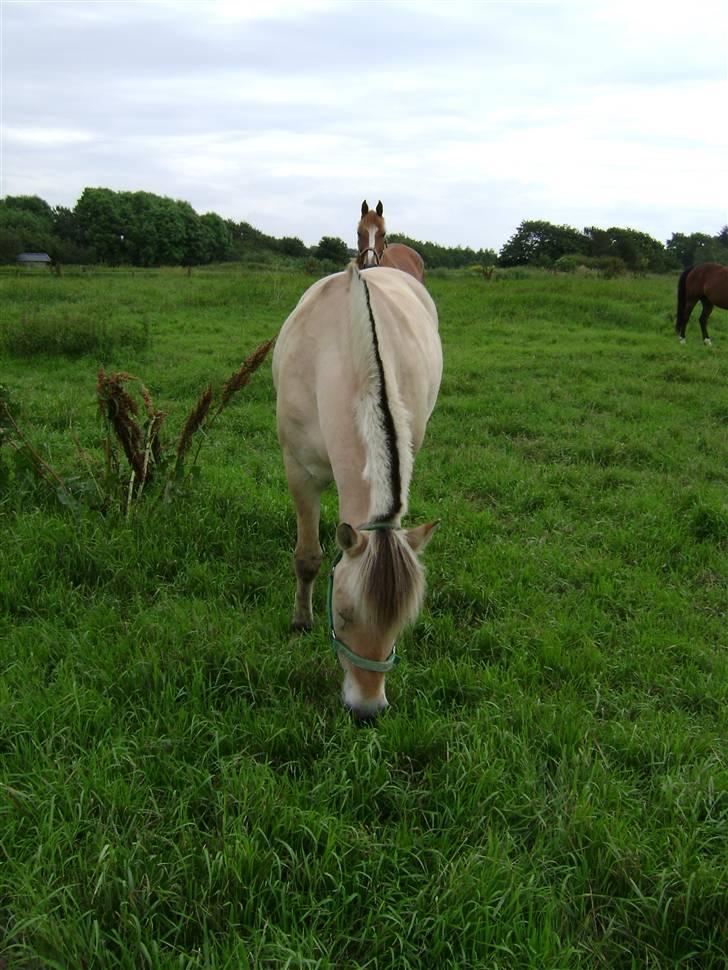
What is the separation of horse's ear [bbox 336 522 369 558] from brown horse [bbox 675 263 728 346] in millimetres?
11389

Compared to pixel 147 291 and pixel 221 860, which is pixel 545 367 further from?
pixel 147 291

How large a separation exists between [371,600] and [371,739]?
0.57m

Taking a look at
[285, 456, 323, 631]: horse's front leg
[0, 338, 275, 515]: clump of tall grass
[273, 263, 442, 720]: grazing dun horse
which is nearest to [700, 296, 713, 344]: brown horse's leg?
[273, 263, 442, 720]: grazing dun horse

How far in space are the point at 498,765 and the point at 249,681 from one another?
1.02 meters

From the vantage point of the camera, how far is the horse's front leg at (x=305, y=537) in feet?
10.4

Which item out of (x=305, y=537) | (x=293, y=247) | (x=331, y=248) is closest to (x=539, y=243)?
(x=331, y=248)

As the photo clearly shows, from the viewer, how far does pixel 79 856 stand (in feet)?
5.62

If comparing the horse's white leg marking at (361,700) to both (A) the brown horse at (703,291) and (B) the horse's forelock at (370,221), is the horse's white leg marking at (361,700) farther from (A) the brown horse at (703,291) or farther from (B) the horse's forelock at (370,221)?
(A) the brown horse at (703,291)

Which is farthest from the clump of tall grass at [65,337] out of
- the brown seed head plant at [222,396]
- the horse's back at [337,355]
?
the horse's back at [337,355]

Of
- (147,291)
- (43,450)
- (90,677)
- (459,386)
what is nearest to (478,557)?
(90,677)

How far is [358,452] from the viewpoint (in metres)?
2.45

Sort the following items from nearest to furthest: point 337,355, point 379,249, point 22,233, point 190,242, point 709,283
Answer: point 337,355
point 379,249
point 709,283
point 22,233
point 190,242

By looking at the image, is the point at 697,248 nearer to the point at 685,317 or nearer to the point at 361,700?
the point at 685,317

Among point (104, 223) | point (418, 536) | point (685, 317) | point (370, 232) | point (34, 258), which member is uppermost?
point (104, 223)
